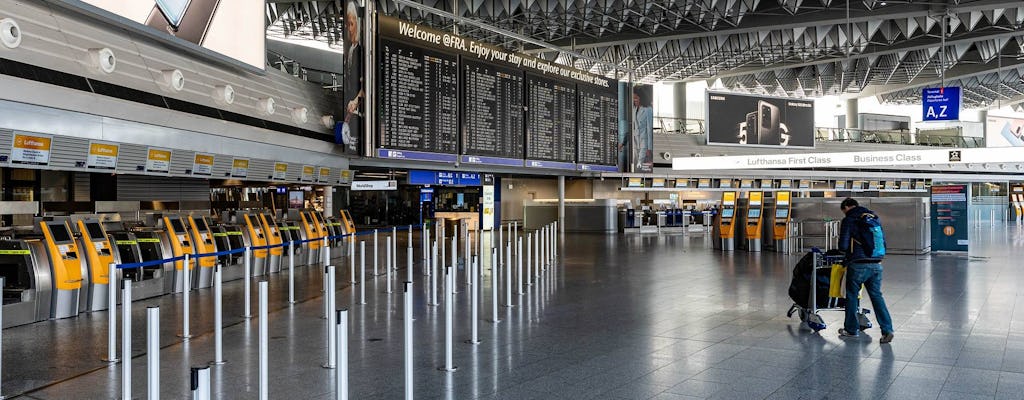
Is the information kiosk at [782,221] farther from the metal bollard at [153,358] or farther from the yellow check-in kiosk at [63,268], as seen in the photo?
the metal bollard at [153,358]

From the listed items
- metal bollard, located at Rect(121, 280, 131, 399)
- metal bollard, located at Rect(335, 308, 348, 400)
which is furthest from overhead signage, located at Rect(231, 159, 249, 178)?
metal bollard, located at Rect(335, 308, 348, 400)

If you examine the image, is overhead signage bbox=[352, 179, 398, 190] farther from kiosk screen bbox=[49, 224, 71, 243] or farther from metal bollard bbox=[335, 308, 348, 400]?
metal bollard bbox=[335, 308, 348, 400]

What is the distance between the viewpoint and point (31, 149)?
852 cm

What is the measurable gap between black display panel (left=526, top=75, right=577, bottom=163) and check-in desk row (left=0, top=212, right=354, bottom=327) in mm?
7857

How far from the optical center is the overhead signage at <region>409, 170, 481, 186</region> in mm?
19281

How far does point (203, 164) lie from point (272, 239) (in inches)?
79.9

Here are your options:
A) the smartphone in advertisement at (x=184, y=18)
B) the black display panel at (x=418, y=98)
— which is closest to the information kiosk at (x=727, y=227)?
the black display panel at (x=418, y=98)

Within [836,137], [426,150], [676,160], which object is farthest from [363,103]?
[836,137]

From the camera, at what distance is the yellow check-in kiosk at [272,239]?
13.1m

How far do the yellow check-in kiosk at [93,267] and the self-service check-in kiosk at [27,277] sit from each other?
551 millimetres

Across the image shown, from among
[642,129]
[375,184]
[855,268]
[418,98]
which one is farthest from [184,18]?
[642,129]

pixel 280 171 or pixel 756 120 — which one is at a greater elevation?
pixel 756 120

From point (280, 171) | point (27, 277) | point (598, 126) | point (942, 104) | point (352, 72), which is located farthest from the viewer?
point (598, 126)

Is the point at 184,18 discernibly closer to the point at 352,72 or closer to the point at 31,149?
the point at 31,149
